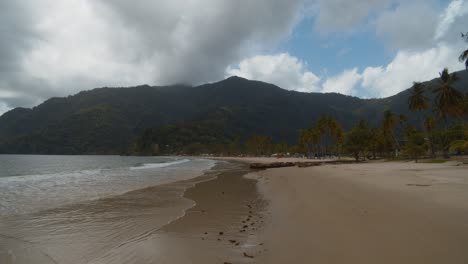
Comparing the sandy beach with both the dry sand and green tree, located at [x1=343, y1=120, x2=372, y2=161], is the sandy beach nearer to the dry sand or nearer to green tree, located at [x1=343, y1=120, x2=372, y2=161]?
the dry sand

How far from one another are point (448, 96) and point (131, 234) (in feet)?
163

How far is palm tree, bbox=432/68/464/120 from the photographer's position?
39.7 meters

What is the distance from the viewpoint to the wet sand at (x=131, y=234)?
5.16 metres

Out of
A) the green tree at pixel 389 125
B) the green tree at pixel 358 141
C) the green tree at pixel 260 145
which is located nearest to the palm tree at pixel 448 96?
the green tree at pixel 358 141

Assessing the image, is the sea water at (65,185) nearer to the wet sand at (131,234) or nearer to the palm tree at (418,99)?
the wet sand at (131,234)

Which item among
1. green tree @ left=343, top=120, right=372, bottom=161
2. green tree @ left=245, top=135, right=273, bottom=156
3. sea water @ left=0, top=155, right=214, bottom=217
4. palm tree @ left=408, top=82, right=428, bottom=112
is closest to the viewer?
sea water @ left=0, top=155, right=214, bottom=217

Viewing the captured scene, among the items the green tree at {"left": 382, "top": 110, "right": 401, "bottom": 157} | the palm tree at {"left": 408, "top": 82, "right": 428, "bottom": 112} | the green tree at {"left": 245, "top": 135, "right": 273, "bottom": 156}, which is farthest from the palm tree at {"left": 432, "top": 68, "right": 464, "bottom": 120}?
the green tree at {"left": 245, "top": 135, "right": 273, "bottom": 156}

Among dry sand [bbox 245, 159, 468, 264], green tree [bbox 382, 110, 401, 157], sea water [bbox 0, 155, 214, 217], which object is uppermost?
green tree [bbox 382, 110, 401, 157]

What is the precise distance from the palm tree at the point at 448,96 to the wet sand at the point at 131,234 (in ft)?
147

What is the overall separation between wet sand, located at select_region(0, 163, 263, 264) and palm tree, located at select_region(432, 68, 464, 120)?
147 feet

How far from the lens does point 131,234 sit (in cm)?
673

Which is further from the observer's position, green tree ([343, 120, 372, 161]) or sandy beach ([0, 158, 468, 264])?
green tree ([343, 120, 372, 161])

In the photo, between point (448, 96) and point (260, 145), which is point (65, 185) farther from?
point (260, 145)

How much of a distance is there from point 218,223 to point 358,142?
52724 mm
